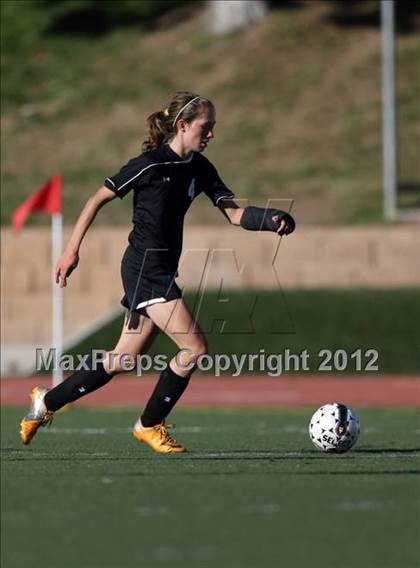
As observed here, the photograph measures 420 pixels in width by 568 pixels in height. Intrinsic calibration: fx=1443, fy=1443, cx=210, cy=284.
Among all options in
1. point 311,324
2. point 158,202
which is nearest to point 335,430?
point 158,202

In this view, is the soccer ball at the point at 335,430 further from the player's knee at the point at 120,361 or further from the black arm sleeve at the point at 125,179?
the black arm sleeve at the point at 125,179

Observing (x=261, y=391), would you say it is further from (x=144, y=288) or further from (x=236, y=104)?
(x=236, y=104)

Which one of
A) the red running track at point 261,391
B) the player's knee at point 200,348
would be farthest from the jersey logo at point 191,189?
the red running track at point 261,391

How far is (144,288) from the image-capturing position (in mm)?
9570

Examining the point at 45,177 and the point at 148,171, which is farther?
the point at 45,177

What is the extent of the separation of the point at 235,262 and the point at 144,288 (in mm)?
16459

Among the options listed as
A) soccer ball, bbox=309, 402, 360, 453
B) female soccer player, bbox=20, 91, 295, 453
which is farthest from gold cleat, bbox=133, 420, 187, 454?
soccer ball, bbox=309, 402, 360, 453

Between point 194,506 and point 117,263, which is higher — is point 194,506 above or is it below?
above

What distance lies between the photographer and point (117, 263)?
26.0 m

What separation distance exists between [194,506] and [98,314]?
19128 millimetres

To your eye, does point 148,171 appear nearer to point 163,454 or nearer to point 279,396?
point 163,454

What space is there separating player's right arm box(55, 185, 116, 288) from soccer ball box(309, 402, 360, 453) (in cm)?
207

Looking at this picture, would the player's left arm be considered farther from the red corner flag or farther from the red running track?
the red running track

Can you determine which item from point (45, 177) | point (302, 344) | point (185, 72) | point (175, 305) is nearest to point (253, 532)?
point (175, 305)
